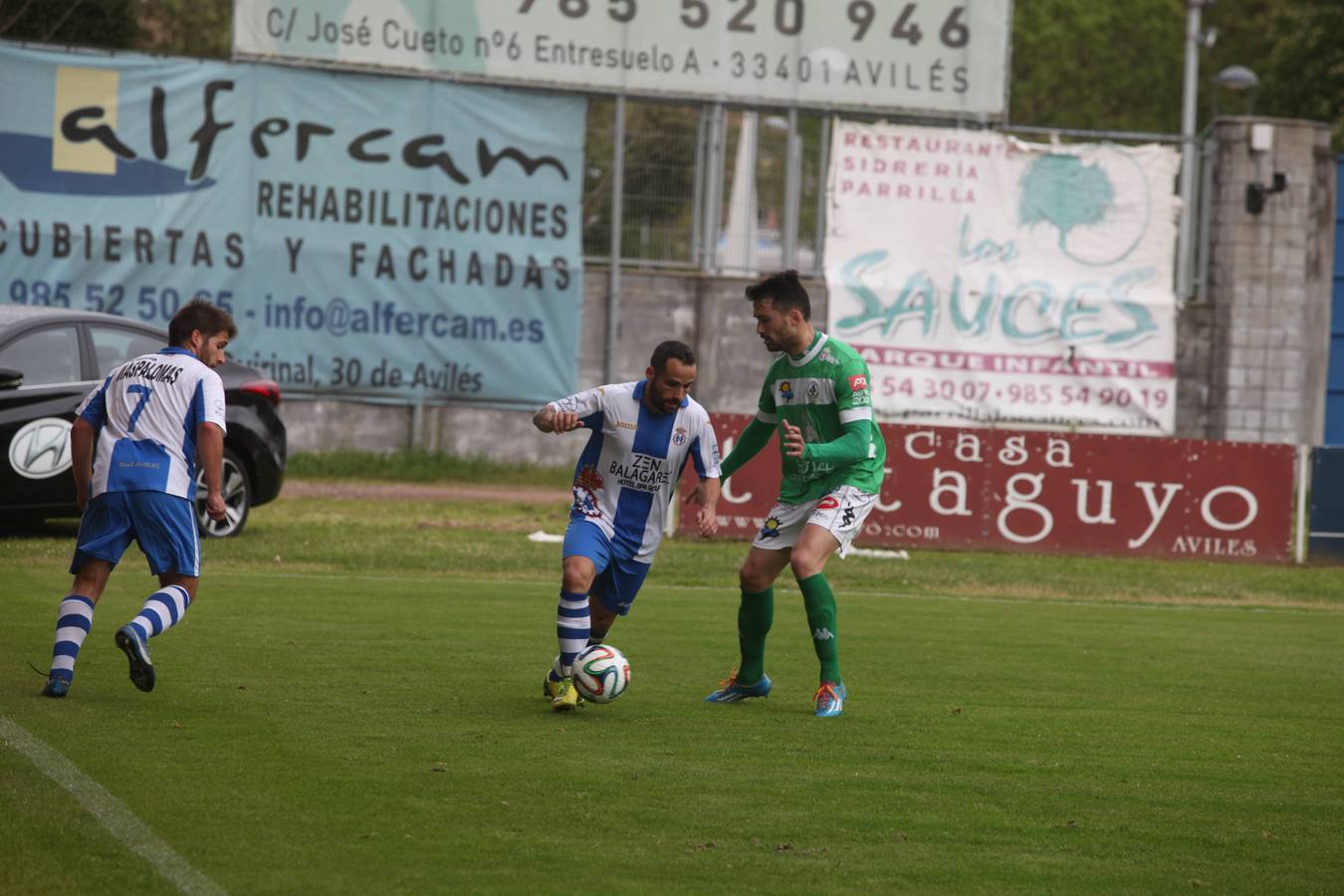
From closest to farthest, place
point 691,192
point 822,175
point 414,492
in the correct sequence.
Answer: point 414,492, point 691,192, point 822,175

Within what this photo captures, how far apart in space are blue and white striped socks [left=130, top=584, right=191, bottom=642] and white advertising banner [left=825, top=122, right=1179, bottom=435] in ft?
54.6

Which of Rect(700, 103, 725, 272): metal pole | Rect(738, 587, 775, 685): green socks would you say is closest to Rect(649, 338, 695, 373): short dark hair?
Rect(738, 587, 775, 685): green socks

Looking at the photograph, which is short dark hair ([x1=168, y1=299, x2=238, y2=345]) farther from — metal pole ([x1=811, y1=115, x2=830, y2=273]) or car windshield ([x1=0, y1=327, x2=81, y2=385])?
metal pole ([x1=811, y1=115, x2=830, y2=273])

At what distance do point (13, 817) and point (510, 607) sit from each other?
7067 mm

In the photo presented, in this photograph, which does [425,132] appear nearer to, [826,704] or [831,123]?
[831,123]

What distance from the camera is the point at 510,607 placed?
1267cm

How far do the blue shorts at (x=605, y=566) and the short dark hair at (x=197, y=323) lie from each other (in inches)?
70.9

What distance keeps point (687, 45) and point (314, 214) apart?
5289mm

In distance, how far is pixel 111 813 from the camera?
5766 millimetres

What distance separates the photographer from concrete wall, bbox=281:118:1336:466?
24125 mm

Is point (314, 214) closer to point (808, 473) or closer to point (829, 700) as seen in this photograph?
point (808, 473)

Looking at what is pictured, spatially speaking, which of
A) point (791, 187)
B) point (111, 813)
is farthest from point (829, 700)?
point (791, 187)

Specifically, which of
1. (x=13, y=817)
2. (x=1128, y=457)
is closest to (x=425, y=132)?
(x=1128, y=457)

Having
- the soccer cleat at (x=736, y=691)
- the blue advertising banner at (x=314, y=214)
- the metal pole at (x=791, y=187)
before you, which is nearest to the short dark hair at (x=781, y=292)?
the soccer cleat at (x=736, y=691)
